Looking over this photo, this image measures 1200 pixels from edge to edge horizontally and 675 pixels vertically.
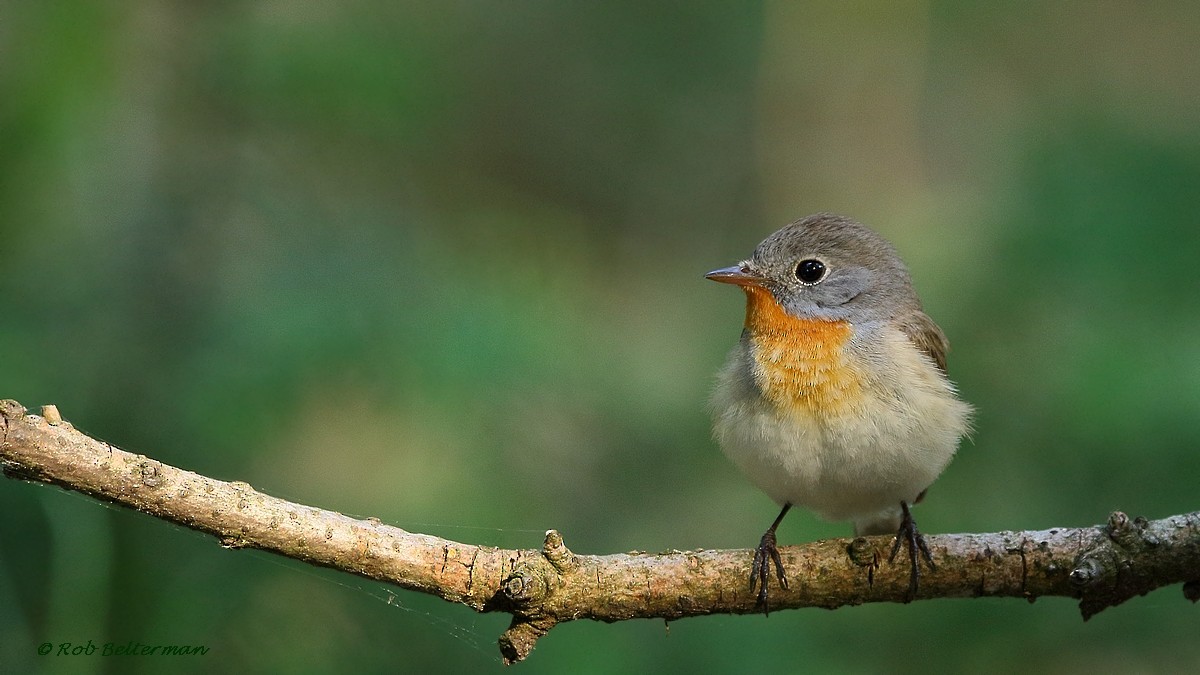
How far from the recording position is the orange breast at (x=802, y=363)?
405 centimetres

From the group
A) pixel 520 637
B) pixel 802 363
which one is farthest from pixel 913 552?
pixel 520 637

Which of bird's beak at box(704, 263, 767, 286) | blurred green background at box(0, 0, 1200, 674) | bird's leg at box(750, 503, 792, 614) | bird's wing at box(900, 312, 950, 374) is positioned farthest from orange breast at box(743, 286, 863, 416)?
bird's leg at box(750, 503, 792, 614)

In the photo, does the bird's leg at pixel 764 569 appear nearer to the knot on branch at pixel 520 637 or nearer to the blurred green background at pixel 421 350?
the blurred green background at pixel 421 350

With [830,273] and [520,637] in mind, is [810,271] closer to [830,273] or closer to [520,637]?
[830,273]

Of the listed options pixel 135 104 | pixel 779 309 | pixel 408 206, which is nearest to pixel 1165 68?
pixel 779 309

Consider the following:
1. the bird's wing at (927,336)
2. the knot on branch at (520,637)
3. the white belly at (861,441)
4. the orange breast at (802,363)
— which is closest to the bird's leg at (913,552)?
the white belly at (861,441)

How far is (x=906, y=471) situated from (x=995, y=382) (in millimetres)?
986

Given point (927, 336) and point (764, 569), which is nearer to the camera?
point (764, 569)

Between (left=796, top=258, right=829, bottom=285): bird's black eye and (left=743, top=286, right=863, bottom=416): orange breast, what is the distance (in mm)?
210

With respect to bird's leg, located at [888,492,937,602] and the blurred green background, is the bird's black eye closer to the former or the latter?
the blurred green background

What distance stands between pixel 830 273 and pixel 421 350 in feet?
5.82

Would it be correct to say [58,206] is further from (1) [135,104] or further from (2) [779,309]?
(2) [779,309]

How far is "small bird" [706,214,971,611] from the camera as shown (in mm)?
3973

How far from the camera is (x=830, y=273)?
4.70 m
